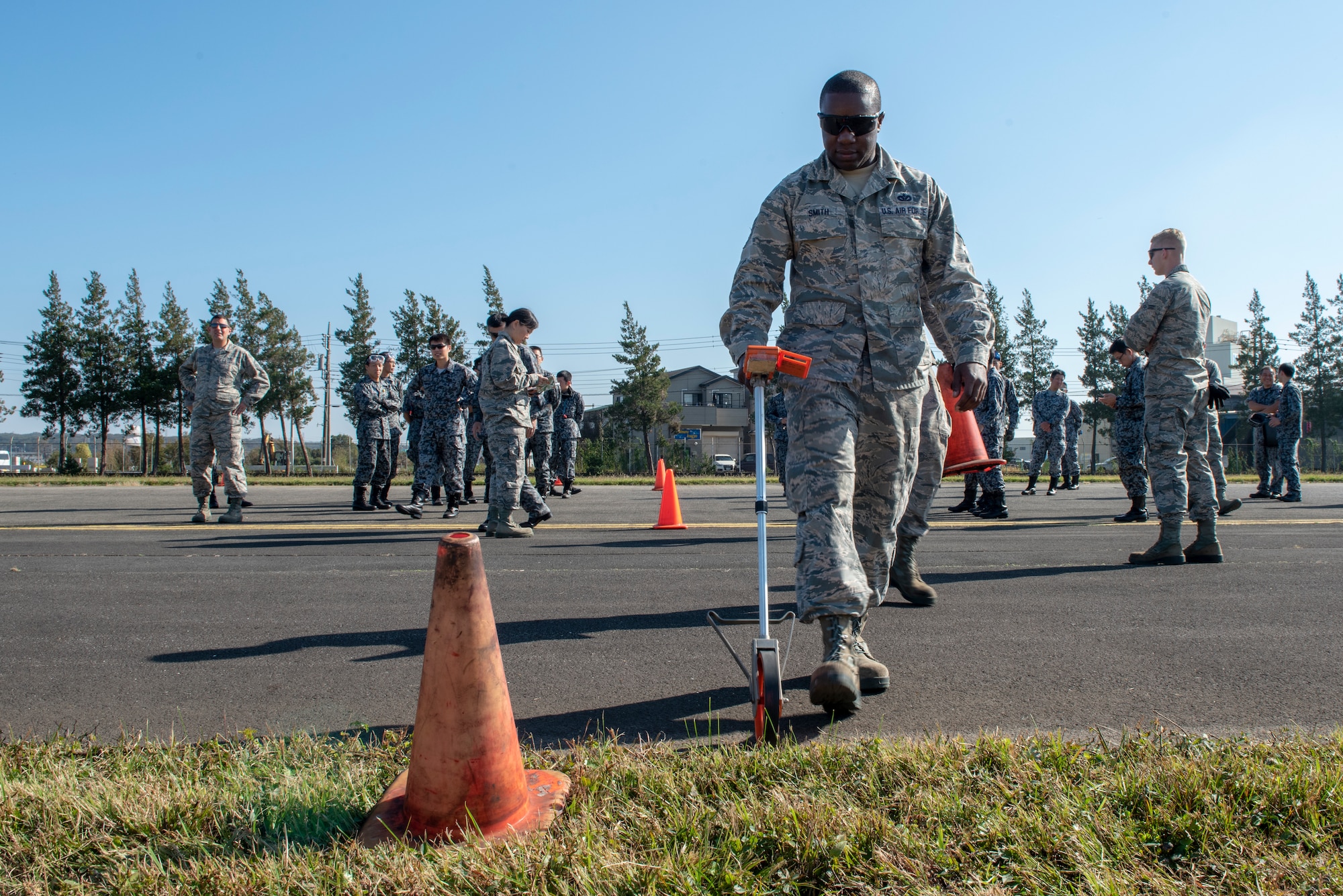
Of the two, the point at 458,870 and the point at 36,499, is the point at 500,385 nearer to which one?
the point at 458,870

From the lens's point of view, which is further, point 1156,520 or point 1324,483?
point 1324,483

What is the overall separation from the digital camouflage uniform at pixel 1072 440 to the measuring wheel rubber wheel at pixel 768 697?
16364 mm

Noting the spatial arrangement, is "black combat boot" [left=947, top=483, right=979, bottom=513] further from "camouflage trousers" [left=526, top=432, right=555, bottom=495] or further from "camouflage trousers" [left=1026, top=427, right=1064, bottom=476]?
"camouflage trousers" [left=526, top=432, right=555, bottom=495]

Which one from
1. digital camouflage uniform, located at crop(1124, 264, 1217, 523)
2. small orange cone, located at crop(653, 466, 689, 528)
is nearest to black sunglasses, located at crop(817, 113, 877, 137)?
digital camouflage uniform, located at crop(1124, 264, 1217, 523)

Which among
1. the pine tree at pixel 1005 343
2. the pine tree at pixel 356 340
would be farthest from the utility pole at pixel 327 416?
the pine tree at pixel 1005 343

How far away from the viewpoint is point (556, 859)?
6.02 ft

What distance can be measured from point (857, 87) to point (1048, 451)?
15.9 meters

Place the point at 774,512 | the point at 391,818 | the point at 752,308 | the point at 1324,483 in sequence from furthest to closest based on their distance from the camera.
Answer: the point at 1324,483 < the point at 774,512 < the point at 752,308 < the point at 391,818

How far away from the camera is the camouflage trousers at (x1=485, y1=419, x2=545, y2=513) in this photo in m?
8.66

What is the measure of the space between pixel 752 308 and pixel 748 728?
1.59 meters

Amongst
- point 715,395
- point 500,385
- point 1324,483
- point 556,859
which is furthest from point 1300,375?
point 556,859

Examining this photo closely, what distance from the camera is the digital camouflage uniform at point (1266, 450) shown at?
14727 millimetres

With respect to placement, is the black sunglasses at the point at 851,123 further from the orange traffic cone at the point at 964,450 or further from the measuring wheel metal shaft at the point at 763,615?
the orange traffic cone at the point at 964,450

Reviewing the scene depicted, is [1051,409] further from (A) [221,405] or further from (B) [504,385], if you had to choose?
(A) [221,405]
